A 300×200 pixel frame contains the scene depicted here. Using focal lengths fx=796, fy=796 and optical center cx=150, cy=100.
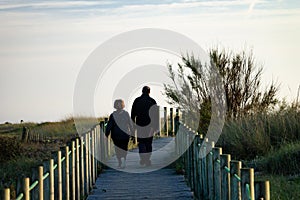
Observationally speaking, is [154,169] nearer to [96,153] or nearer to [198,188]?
[96,153]

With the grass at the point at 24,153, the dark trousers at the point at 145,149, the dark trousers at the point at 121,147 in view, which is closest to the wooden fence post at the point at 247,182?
the grass at the point at 24,153

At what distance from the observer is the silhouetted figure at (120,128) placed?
1997cm

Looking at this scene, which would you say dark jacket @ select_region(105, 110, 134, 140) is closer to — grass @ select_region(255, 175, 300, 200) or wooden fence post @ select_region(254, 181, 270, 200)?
grass @ select_region(255, 175, 300, 200)

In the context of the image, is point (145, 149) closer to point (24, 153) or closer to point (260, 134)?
point (260, 134)

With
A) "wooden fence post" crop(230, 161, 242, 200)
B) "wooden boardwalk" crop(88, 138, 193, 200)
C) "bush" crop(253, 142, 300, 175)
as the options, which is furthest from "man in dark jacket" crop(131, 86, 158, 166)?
"wooden fence post" crop(230, 161, 242, 200)

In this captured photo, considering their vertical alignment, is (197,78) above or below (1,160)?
above

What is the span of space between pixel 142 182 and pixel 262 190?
10.1 m

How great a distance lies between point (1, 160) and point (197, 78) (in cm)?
804

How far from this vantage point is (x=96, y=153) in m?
19.0

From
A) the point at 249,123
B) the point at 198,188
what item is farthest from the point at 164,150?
the point at 198,188

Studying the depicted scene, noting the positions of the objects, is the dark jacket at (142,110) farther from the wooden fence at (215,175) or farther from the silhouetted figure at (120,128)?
the wooden fence at (215,175)

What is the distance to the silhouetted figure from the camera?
20.0 m

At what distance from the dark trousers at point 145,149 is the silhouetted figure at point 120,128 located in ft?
1.72

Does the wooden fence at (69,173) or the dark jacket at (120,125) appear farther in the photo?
the dark jacket at (120,125)
